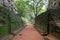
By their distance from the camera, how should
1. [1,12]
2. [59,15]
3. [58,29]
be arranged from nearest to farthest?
1. [58,29]
2. [1,12]
3. [59,15]

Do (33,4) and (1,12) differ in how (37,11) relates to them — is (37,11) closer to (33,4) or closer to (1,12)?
(33,4)

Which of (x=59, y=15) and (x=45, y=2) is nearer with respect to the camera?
(x=59, y=15)

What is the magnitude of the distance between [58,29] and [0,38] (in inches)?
127

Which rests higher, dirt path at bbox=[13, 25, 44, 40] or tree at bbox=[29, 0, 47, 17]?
tree at bbox=[29, 0, 47, 17]

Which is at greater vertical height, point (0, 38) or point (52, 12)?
point (52, 12)

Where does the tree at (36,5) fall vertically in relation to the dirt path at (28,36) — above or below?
above

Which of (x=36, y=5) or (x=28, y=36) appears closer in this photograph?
(x=28, y=36)

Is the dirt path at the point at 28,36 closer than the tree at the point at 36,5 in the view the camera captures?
Yes

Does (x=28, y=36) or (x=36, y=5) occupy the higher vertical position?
(x=36, y=5)

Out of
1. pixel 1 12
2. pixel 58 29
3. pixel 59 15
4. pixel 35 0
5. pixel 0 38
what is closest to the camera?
pixel 0 38

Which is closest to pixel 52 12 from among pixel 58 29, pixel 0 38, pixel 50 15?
pixel 50 15

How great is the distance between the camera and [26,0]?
107 ft

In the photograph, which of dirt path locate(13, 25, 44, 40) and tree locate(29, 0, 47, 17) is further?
tree locate(29, 0, 47, 17)

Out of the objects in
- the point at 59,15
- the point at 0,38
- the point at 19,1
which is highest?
the point at 19,1
